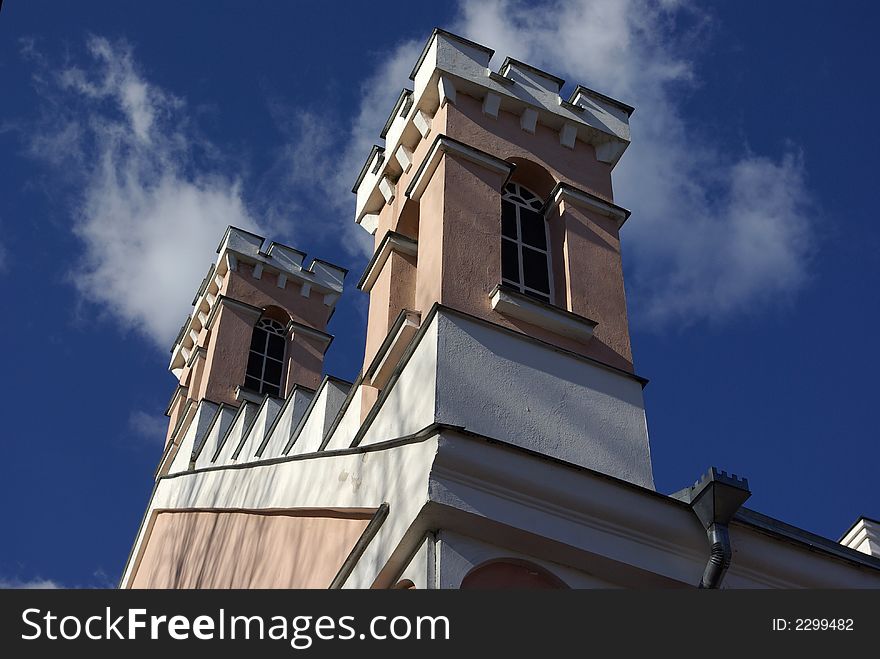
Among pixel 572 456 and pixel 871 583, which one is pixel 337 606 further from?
pixel 871 583

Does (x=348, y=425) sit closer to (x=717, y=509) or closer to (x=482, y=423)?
(x=482, y=423)

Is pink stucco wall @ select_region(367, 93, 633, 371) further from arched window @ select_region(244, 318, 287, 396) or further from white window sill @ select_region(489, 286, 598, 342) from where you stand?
arched window @ select_region(244, 318, 287, 396)

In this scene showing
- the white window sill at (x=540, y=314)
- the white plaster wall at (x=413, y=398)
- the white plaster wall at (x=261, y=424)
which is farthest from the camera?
the white plaster wall at (x=261, y=424)

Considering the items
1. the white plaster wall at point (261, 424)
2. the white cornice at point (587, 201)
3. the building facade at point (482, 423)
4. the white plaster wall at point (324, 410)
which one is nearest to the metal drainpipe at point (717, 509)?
the building facade at point (482, 423)

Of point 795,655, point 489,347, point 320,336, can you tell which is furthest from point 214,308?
point 795,655

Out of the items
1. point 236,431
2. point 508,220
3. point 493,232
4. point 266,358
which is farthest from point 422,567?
point 266,358

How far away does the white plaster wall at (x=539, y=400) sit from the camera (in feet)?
26.8

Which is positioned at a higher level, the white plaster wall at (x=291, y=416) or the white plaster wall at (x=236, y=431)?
the white plaster wall at (x=236, y=431)

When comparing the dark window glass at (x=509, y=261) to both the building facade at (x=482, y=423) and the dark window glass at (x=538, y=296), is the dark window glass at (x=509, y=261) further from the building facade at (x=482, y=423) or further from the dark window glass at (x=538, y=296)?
the dark window glass at (x=538, y=296)

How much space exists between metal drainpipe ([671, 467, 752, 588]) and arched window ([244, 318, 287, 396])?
368 inches

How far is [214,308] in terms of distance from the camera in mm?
17234

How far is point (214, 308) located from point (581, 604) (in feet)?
37.3

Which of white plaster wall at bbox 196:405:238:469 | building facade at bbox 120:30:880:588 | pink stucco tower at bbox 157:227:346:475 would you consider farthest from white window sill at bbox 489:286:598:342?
pink stucco tower at bbox 157:227:346:475

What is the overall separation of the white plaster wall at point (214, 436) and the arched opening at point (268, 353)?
4.95ft
